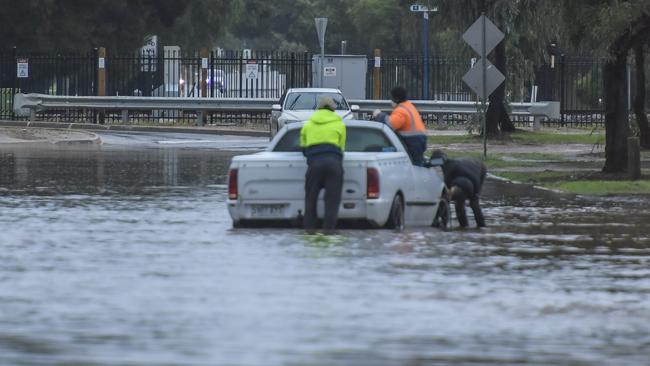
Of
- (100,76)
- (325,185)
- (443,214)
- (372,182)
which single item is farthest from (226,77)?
(325,185)

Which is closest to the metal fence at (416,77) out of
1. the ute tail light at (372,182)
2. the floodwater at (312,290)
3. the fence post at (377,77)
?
the fence post at (377,77)

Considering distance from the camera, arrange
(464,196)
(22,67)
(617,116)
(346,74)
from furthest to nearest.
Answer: (346,74) → (22,67) → (617,116) → (464,196)

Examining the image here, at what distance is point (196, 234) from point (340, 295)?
6066 millimetres

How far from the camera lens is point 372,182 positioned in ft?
64.5

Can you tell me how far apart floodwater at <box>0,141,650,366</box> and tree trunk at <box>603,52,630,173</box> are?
6.40 metres

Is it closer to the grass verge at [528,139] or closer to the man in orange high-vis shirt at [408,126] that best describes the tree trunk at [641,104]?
the grass verge at [528,139]

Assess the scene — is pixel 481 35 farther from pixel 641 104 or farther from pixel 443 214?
pixel 443 214

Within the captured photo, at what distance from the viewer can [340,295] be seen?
1403 cm

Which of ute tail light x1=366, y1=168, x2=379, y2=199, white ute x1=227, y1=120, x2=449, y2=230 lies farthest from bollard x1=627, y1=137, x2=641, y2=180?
ute tail light x1=366, y1=168, x2=379, y2=199

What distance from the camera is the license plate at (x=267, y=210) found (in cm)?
1992

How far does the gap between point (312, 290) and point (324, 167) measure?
16.8 ft

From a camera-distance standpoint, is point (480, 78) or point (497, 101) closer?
point (480, 78)

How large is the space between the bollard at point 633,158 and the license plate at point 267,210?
37.1ft

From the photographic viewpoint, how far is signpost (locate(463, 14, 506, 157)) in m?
35.6
